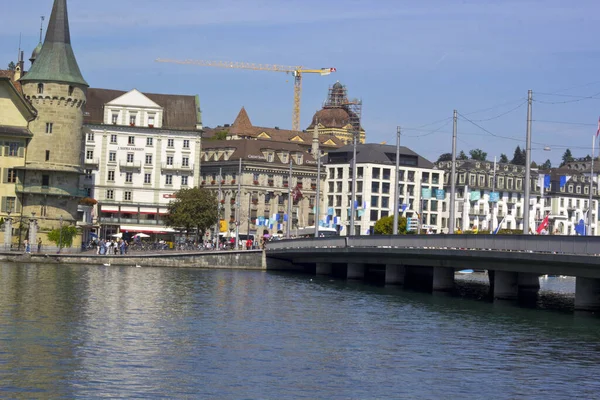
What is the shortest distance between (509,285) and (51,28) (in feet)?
195

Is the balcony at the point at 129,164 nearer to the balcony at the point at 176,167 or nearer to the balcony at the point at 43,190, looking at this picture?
the balcony at the point at 176,167

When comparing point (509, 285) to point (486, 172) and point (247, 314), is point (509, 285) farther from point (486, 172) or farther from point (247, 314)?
point (486, 172)

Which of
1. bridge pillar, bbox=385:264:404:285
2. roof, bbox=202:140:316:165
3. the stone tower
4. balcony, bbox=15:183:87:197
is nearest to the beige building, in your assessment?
the stone tower

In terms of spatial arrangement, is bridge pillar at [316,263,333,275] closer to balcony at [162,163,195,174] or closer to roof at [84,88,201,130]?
balcony at [162,163,195,174]

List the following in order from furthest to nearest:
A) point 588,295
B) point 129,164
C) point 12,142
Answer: point 129,164 → point 12,142 → point 588,295

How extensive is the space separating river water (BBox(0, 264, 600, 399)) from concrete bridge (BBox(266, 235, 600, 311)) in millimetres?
2806

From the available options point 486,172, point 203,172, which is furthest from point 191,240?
point 486,172

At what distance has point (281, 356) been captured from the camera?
153 feet

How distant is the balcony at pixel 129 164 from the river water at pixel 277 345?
69.6 m

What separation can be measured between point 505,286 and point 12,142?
56518 millimetres

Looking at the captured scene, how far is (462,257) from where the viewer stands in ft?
252

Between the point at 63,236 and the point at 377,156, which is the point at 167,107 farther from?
the point at 63,236

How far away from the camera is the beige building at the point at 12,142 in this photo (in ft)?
376

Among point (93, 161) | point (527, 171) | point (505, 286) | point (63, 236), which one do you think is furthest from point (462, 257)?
point (93, 161)
